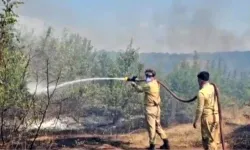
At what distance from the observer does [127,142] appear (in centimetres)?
1560

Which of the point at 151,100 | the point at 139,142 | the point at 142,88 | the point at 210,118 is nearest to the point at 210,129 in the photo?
the point at 210,118

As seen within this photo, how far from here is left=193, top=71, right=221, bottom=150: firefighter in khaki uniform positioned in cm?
1005

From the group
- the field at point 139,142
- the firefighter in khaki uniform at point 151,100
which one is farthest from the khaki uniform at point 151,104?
the field at point 139,142

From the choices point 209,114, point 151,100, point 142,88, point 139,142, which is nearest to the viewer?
point 209,114

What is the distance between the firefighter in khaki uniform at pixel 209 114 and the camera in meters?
10.0

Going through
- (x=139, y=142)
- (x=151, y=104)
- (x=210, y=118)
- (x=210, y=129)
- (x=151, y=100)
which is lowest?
(x=139, y=142)

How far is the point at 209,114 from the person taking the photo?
401 inches

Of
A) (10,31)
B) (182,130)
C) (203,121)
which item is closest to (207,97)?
(203,121)

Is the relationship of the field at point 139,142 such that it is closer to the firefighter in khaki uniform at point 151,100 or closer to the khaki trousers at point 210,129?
the firefighter in khaki uniform at point 151,100

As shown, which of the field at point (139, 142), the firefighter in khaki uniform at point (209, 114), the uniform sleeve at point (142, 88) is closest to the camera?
the firefighter in khaki uniform at point (209, 114)

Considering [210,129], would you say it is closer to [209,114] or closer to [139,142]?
[209,114]

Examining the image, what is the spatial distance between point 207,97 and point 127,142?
614cm

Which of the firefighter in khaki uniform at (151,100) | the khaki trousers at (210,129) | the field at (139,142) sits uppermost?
the firefighter in khaki uniform at (151,100)

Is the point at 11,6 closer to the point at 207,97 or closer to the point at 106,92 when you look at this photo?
the point at 207,97
